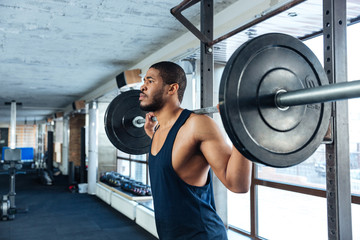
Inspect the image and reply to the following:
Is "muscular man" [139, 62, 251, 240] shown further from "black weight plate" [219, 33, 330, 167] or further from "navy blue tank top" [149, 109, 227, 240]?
"black weight plate" [219, 33, 330, 167]

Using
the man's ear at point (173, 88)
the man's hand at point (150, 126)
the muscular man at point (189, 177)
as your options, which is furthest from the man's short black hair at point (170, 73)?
the man's hand at point (150, 126)

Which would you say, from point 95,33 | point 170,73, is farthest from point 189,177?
point 95,33

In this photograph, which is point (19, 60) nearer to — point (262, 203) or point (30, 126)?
point (262, 203)

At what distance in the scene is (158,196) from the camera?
1356 millimetres

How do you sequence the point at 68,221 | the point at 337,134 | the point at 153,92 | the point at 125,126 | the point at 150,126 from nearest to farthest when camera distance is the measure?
the point at 337,134 < the point at 153,92 < the point at 150,126 < the point at 125,126 < the point at 68,221

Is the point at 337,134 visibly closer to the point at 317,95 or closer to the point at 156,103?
the point at 317,95

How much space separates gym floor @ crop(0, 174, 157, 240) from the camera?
4.25m

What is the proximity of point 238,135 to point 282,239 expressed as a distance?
2963 mm

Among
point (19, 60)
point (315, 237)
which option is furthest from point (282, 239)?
point (19, 60)

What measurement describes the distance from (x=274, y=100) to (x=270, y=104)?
0.02m

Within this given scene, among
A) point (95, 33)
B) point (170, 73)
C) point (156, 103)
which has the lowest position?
point (156, 103)

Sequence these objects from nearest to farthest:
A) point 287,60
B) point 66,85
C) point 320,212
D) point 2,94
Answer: point 287,60
point 320,212
point 66,85
point 2,94

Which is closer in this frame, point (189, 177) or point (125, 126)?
point (189, 177)

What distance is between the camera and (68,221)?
4977mm
